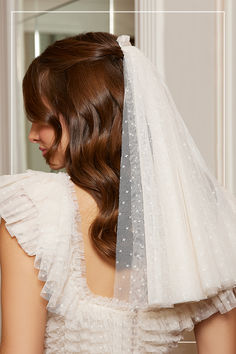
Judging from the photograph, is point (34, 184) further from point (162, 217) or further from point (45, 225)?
point (162, 217)

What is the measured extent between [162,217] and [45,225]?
228 mm

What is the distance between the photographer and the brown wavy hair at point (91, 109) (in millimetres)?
1242

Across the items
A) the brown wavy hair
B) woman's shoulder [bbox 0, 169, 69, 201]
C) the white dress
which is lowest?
the white dress

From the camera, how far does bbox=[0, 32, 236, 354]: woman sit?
3.94 ft

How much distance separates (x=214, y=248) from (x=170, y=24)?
1370 mm

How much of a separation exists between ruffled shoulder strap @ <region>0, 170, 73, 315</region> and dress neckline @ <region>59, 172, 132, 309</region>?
0.04 ft

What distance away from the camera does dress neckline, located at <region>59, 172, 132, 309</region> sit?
123 cm

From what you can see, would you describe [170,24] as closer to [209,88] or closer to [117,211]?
[209,88]

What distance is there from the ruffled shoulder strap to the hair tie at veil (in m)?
0.11

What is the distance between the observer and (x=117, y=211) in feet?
4.16

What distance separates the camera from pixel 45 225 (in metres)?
1.21

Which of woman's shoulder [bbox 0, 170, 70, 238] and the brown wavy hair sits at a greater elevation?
the brown wavy hair

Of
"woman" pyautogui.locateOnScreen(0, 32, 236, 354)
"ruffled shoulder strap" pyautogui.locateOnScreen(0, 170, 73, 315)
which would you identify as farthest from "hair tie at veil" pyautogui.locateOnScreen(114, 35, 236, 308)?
"ruffled shoulder strap" pyautogui.locateOnScreen(0, 170, 73, 315)

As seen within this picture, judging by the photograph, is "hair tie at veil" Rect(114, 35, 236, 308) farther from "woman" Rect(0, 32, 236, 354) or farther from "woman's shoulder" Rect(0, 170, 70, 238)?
"woman's shoulder" Rect(0, 170, 70, 238)
